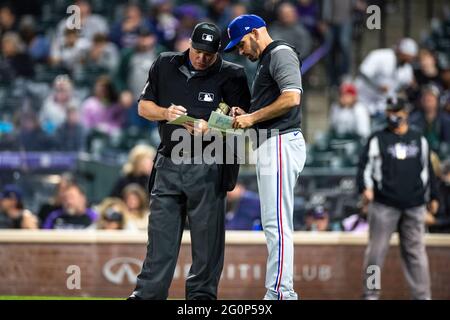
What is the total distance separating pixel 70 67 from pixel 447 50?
512 cm

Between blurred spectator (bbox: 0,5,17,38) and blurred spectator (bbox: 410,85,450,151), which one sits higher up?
blurred spectator (bbox: 0,5,17,38)

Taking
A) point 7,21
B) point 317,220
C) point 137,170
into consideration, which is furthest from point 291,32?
point 7,21

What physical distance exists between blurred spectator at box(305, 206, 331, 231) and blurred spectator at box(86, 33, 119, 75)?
176 inches

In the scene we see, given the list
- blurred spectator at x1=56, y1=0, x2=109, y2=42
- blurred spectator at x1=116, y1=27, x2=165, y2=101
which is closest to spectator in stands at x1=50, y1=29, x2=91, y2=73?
blurred spectator at x1=56, y1=0, x2=109, y2=42

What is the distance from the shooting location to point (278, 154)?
6305 mm

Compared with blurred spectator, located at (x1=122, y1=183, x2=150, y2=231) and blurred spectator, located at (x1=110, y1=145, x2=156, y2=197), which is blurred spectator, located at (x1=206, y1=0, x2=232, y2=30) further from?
blurred spectator, located at (x1=122, y1=183, x2=150, y2=231)

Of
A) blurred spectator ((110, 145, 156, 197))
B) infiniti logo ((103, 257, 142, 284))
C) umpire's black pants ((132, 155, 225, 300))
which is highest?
blurred spectator ((110, 145, 156, 197))

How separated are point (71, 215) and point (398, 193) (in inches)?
134

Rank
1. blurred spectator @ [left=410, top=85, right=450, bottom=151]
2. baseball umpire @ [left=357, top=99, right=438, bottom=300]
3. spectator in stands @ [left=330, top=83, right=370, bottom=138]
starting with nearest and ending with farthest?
baseball umpire @ [left=357, top=99, right=438, bottom=300] < blurred spectator @ [left=410, top=85, right=450, bottom=151] < spectator in stands @ [left=330, top=83, right=370, bottom=138]

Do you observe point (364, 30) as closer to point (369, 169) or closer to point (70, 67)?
point (70, 67)

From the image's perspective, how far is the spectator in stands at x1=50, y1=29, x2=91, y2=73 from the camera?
536 inches

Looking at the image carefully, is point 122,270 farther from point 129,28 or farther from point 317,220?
point 129,28

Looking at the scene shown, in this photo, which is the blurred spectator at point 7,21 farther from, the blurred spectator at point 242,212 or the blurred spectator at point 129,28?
the blurred spectator at point 242,212

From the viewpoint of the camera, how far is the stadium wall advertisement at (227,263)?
928 centimetres
